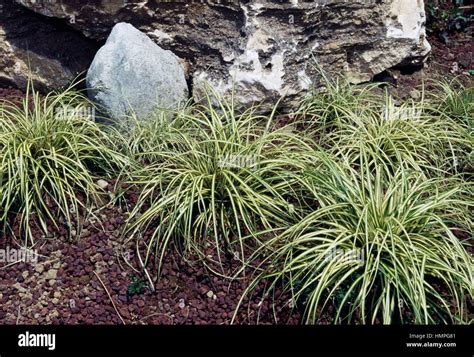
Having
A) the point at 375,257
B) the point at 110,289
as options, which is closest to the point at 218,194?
the point at 110,289

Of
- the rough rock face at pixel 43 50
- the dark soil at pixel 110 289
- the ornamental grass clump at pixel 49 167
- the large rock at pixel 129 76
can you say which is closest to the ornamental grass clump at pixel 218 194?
the dark soil at pixel 110 289

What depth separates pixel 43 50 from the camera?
19.5 feet

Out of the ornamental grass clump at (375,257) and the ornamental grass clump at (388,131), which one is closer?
the ornamental grass clump at (375,257)

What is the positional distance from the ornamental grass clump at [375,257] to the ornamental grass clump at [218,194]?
244mm

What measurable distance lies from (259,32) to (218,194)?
5.21ft

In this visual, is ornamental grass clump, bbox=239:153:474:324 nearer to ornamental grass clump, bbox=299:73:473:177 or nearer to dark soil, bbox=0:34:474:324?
dark soil, bbox=0:34:474:324

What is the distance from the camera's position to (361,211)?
4.09 meters

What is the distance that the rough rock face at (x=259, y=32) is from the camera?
5.41 metres

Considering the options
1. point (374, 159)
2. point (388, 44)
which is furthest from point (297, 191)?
point (388, 44)

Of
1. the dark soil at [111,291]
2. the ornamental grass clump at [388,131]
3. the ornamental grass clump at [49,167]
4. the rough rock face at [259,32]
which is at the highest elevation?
the rough rock face at [259,32]
